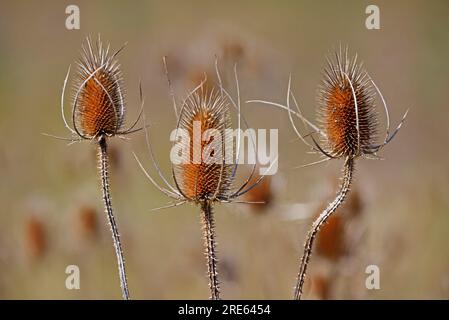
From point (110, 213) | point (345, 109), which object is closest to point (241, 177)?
point (345, 109)

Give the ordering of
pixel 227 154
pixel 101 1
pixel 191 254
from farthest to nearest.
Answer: pixel 101 1, pixel 191 254, pixel 227 154

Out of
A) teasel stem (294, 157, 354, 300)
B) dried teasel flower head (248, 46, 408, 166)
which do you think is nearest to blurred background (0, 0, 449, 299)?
dried teasel flower head (248, 46, 408, 166)

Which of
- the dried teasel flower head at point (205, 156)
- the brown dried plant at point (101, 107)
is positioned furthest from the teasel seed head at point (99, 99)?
the dried teasel flower head at point (205, 156)

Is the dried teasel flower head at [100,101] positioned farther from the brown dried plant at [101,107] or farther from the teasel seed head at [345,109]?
the teasel seed head at [345,109]

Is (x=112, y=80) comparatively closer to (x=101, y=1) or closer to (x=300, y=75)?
(x=300, y=75)

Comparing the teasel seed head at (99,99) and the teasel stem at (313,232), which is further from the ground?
the teasel seed head at (99,99)

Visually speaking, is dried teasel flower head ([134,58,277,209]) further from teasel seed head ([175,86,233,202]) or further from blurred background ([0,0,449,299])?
blurred background ([0,0,449,299])

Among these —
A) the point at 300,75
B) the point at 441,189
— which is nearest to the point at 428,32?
the point at 300,75
